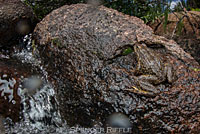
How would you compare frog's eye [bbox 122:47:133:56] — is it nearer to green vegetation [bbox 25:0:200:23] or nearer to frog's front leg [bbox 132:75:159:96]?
frog's front leg [bbox 132:75:159:96]

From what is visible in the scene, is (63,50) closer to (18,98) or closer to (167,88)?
(18,98)

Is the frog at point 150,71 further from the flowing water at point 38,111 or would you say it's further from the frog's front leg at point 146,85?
the flowing water at point 38,111

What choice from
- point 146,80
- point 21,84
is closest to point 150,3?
point 146,80

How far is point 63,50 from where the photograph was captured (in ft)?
11.7

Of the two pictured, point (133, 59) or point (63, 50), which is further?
point (63, 50)

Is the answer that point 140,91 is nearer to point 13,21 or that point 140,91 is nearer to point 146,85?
point 146,85

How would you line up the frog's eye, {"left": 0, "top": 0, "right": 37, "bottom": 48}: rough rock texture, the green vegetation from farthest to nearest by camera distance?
the green vegetation → {"left": 0, "top": 0, "right": 37, "bottom": 48}: rough rock texture → the frog's eye

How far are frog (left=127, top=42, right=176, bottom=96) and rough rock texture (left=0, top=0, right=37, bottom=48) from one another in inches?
114

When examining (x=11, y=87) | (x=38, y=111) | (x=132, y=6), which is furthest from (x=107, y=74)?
(x=132, y=6)

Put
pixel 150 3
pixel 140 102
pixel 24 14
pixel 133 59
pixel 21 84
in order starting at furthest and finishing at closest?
1. pixel 150 3
2. pixel 24 14
3. pixel 21 84
4. pixel 133 59
5. pixel 140 102

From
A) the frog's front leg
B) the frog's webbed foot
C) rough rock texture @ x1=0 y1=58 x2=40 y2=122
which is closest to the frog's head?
the frog's front leg

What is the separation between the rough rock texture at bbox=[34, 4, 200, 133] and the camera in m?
2.74

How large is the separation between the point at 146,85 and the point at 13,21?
3.36 meters

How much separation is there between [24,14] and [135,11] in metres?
3.30
